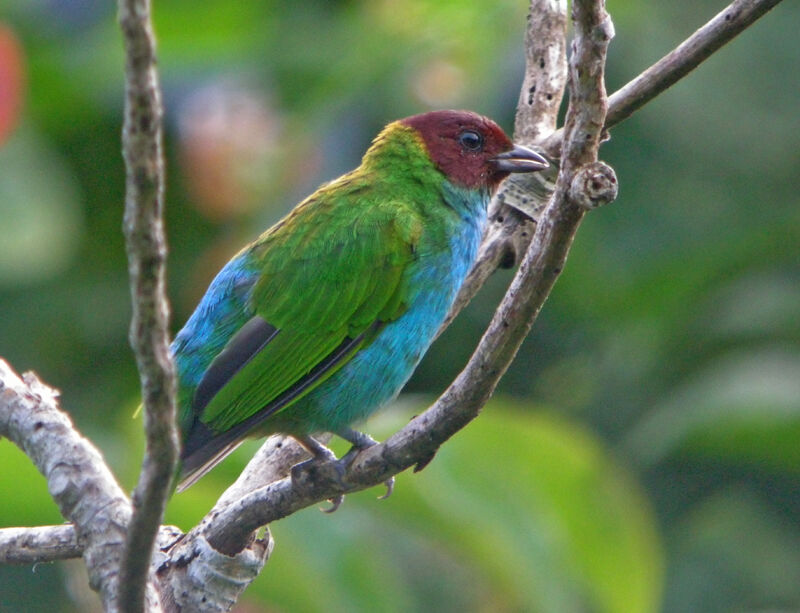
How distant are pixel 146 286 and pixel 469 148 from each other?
2.53 metres

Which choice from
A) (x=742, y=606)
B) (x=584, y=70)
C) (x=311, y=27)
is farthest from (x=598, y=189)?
(x=311, y=27)

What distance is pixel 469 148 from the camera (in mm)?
4305

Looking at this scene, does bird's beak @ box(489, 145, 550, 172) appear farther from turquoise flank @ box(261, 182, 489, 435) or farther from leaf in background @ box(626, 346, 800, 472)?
leaf in background @ box(626, 346, 800, 472)

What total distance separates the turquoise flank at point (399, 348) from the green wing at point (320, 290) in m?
0.04

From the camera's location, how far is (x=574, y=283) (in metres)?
5.89

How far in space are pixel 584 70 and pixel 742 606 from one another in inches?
130

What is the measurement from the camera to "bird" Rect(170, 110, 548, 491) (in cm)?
351

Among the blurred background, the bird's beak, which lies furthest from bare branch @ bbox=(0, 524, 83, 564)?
the bird's beak

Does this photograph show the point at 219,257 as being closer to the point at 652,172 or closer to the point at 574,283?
the point at 574,283

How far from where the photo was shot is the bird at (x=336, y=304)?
3.51 metres

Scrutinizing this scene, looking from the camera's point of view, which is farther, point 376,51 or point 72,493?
point 376,51

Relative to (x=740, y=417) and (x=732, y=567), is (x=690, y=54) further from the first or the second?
(x=732, y=567)

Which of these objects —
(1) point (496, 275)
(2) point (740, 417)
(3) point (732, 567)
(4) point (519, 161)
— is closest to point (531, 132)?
(4) point (519, 161)

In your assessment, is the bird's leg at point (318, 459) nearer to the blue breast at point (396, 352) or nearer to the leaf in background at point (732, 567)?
the blue breast at point (396, 352)
